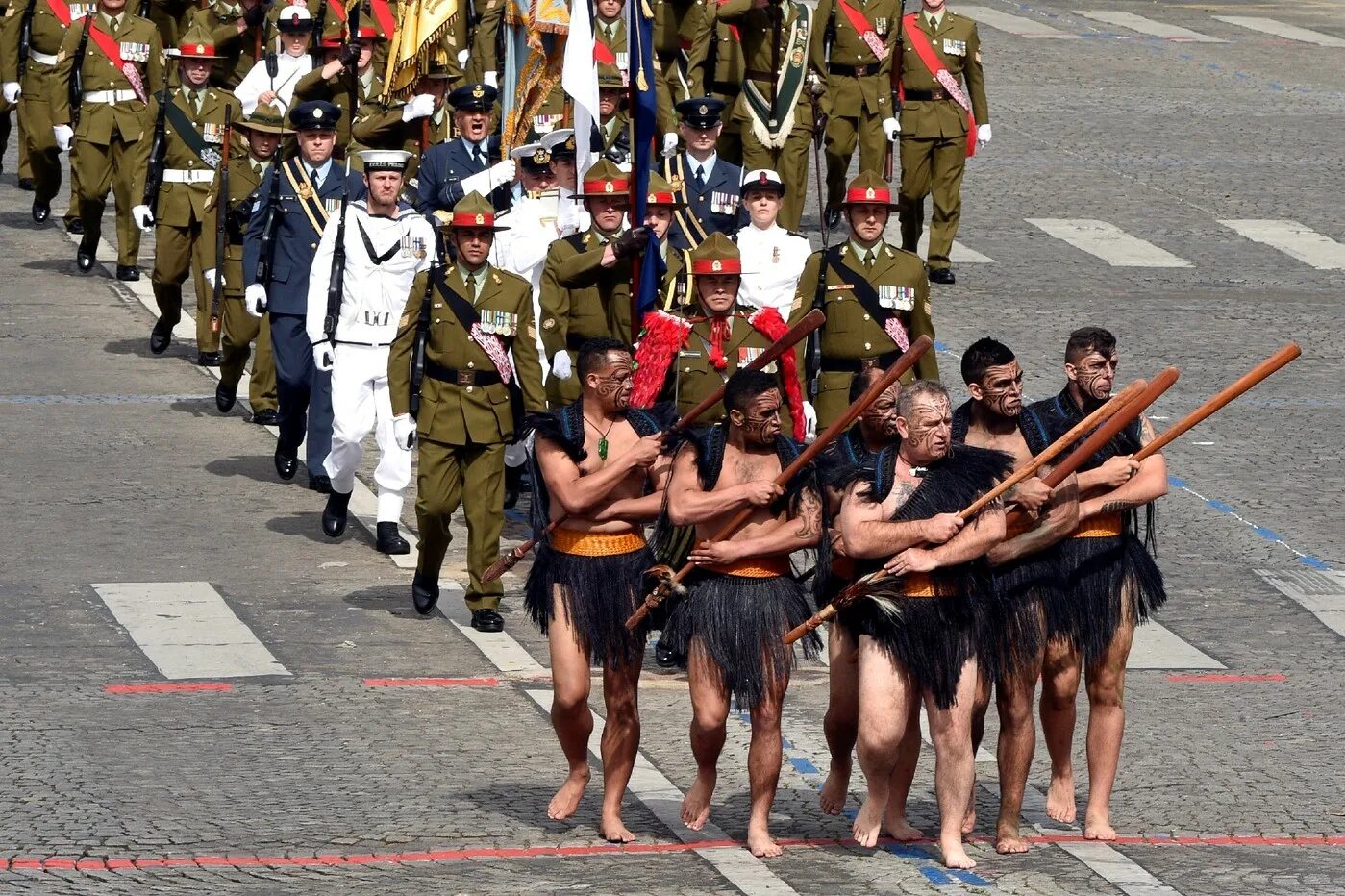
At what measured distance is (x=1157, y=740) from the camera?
1244 cm

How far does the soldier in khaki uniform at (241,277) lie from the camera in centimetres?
1786

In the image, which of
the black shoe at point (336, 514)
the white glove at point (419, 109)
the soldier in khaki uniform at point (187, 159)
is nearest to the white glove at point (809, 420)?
the black shoe at point (336, 514)

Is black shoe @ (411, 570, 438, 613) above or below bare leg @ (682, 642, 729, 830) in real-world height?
below

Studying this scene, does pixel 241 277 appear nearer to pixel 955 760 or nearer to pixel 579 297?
pixel 579 297

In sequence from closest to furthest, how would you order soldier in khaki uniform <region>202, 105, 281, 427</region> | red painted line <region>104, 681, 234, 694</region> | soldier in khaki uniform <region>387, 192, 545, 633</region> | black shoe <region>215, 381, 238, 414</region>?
red painted line <region>104, 681, 234, 694</region> → soldier in khaki uniform <region>387, 192, 545, 633</region> → soldier in khaki uniform <region>202, 105, 281, 427</region> → black shoe <region>215, 381, 238, 414</region>

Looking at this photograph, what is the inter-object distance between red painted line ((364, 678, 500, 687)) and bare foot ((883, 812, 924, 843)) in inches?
115

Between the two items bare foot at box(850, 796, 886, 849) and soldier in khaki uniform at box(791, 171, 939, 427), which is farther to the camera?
soldier in khaki uniform at box(791, 171, 939, 427)

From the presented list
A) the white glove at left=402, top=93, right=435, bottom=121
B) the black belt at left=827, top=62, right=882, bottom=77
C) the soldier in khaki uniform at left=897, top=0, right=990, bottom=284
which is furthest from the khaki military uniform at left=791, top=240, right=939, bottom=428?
the black belt at left=827, top=62, right=882, bottom=77

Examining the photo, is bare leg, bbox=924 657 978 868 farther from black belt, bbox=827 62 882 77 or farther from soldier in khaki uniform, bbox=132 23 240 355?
black belt, bbox=827 62 882 77

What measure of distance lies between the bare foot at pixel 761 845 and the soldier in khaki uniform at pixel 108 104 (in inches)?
484

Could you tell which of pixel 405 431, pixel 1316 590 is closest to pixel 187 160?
pixel 405 431

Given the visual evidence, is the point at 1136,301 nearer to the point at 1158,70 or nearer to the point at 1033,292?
the point at 1033,292

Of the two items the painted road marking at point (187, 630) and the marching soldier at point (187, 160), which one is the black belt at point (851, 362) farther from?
the marching soldier at point (187, 160)

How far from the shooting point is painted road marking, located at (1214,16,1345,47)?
1365 inches
